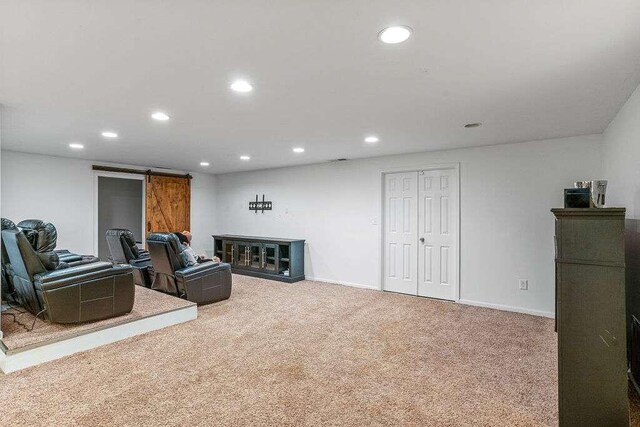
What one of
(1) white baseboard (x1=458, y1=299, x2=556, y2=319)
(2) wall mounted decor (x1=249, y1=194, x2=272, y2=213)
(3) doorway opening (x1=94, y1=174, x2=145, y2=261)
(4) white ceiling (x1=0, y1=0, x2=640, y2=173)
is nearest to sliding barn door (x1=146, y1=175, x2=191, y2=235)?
(3) doorway opening (x1=94, y1=174, x2=145, y2=261)

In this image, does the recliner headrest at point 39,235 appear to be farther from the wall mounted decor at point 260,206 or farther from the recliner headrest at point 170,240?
the wall mounted decor at point 260,206

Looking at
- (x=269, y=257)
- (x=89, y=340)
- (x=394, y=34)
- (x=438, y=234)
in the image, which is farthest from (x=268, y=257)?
(x=394, y=34)

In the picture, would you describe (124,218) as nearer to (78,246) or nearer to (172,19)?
(78,246)

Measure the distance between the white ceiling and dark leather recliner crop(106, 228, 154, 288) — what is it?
1697 mm

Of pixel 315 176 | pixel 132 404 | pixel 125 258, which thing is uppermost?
pixel 315 176

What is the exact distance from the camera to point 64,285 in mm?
3094

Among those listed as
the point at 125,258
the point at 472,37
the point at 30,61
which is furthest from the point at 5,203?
the point at 472,37

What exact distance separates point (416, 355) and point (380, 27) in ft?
8.68

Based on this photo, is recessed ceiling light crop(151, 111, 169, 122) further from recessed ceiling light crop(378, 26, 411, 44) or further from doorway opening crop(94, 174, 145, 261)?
doorway opening crop(94, 174, 145, 261)

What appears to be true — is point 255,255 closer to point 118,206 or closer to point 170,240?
point 170,240

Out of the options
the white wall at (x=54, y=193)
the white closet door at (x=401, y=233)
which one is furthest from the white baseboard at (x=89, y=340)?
the white wall at (x=54, y=193)

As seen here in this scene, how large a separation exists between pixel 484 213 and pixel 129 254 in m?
5.26

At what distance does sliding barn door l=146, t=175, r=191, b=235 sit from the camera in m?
6.77

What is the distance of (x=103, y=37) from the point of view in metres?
1.82
